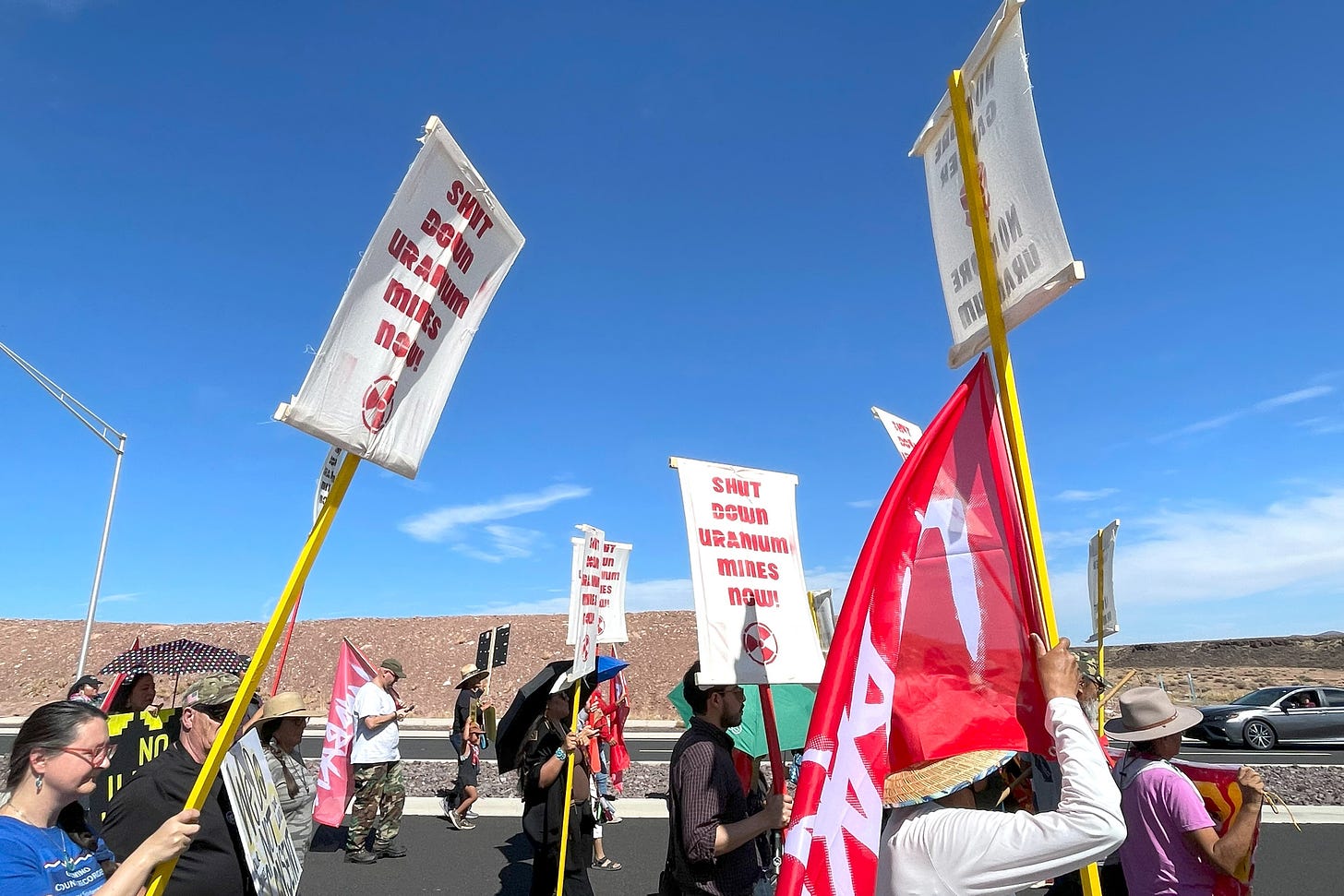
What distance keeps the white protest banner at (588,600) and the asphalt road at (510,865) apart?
2.50 metres

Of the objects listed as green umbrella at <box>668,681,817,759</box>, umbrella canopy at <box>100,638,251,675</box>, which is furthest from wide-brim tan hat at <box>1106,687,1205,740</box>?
umbrella canopy at <box>100,638,251,675</box>

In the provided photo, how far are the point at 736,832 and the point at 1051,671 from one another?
159cm

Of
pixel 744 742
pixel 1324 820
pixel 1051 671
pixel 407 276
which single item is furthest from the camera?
Result: pixel 1324 820

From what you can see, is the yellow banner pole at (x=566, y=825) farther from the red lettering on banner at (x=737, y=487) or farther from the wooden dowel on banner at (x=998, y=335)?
the wooden dowel on banner at (x=998, y=335)

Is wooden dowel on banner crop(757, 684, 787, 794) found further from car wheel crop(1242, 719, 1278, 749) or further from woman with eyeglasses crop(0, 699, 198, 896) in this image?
car wheel crop(1242, 719, 1278, 749)

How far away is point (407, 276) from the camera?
3037 millimetres

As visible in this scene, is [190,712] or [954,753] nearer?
[954,753]

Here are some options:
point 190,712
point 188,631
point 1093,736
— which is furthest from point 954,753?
point 188,631

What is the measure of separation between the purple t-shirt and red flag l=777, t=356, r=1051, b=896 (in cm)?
137

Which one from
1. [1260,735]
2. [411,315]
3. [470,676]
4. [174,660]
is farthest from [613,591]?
[1260,735]

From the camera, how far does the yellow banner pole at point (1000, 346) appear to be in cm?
239

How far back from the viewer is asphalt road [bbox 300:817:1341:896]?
7738mm

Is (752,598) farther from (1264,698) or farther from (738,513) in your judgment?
(1264,698)

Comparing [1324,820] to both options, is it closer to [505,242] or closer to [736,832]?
[736,832]
